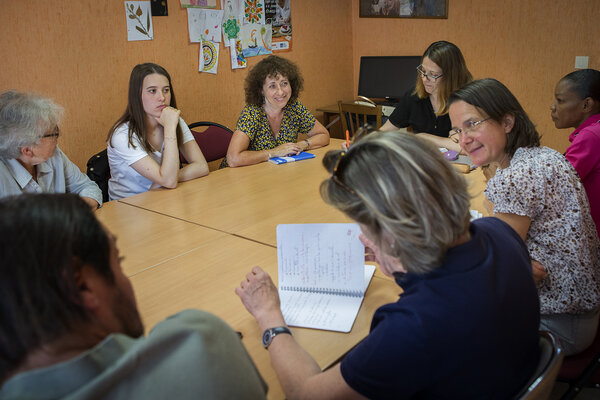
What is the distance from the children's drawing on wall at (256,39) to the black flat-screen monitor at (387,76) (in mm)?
1208

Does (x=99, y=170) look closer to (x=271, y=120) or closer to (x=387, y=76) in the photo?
(x=271, y=120)

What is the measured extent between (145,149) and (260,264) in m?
1.26

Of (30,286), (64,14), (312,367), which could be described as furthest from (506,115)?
(64,14)

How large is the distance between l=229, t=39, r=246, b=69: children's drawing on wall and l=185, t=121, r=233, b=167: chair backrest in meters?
1.21

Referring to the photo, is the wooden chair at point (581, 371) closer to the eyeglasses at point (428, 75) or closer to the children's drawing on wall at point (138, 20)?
the eyeglasses at point (428, 75)

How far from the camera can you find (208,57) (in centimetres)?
418

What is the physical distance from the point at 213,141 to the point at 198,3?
4.64ft

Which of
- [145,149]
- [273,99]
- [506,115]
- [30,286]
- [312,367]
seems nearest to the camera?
[30,286]

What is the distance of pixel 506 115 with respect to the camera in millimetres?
1589

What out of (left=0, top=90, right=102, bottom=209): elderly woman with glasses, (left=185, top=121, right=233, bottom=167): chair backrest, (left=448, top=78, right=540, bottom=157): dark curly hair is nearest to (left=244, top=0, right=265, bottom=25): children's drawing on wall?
(left=185, top=121, right=233, bottom=167): chair backrest

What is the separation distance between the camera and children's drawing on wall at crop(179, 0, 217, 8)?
390 centimetres

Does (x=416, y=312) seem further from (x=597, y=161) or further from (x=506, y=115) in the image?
(x=597, y=161)

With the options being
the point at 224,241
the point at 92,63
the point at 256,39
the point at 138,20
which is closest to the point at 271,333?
the point at 224,241

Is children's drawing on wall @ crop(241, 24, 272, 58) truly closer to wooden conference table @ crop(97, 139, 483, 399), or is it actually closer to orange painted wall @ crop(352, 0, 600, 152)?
orange painted wall @ crop(352, 0, 600, 152)
